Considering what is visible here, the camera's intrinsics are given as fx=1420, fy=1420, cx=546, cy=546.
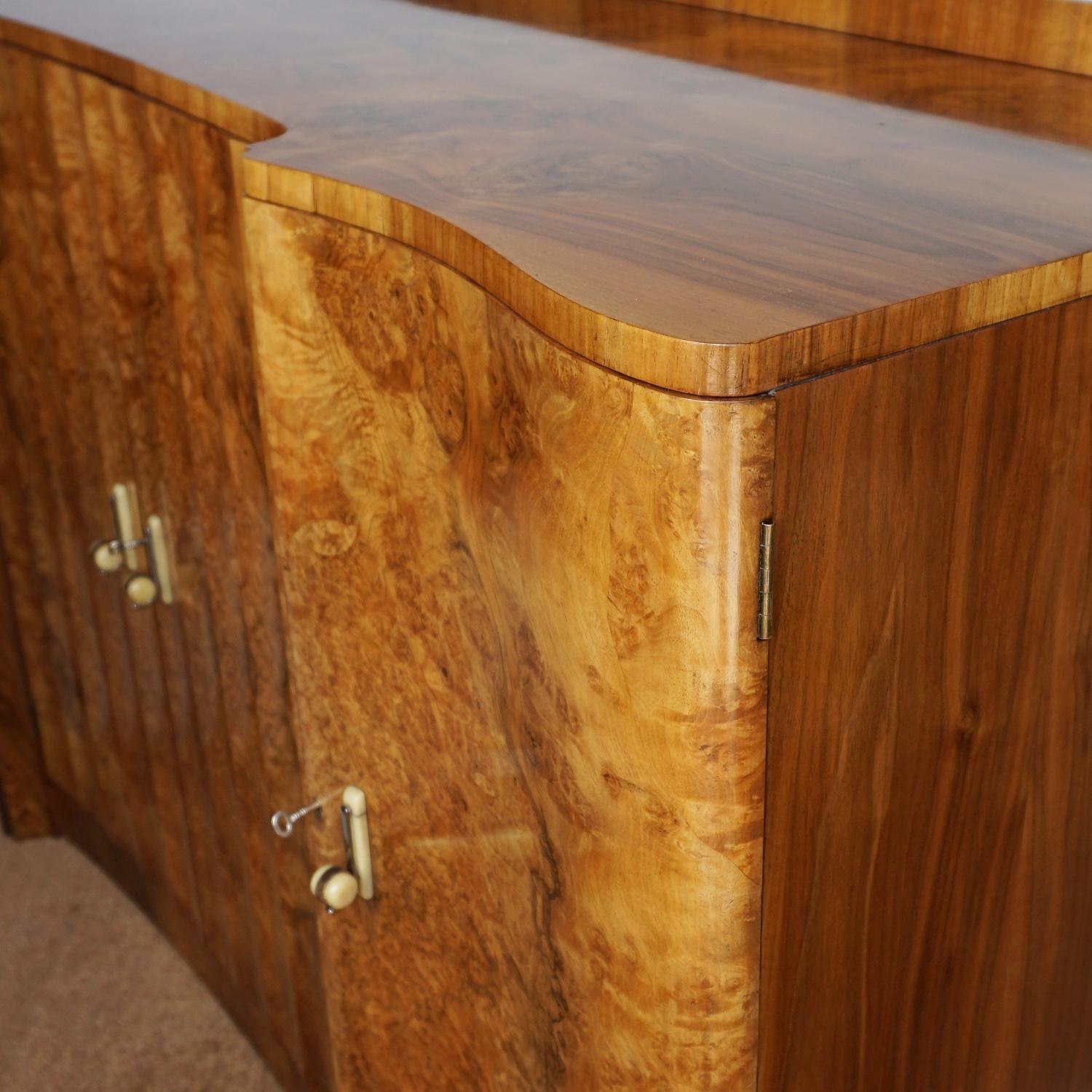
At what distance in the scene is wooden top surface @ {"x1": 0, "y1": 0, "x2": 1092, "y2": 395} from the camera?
58cm

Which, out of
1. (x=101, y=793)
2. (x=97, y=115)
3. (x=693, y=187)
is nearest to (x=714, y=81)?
(x=693, y=187)

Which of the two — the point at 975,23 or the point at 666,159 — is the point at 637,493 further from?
the point at 975,23

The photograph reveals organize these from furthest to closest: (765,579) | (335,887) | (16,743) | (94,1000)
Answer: (16,743), (94,1000), (335,887), (765,579)

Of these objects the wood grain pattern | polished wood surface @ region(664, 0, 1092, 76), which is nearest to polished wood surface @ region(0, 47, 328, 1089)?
the wood grain pattern

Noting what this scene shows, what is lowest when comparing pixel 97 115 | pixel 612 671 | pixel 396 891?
pixel 396 891

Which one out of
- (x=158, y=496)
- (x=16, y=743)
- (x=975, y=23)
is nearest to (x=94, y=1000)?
(x=16, y=743)

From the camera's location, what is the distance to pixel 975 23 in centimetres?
100

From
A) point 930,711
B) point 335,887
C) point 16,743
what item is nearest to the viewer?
point 930,711

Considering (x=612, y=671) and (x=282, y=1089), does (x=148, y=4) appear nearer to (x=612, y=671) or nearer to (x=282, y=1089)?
(x=612, y=671)

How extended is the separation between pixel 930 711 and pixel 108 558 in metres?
0.84

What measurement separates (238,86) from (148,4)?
330mm

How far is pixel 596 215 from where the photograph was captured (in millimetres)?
694

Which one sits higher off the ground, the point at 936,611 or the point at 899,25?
the point at 899,25

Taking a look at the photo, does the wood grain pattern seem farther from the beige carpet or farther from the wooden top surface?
the beige carpet
